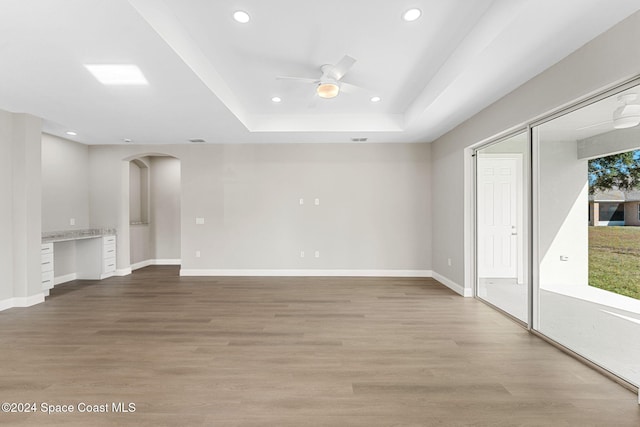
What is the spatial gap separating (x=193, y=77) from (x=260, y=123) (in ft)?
7.59

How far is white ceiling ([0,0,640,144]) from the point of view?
226 centimetres

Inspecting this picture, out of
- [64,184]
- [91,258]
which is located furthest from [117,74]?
[91,258]

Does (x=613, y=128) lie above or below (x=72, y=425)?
above

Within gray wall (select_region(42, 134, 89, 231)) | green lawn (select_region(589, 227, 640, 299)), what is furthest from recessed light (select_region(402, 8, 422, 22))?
gray wall (select_region(42, 134, 89, 231))

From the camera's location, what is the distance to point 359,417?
1.95 m

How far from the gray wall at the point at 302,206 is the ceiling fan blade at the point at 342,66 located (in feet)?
10.1

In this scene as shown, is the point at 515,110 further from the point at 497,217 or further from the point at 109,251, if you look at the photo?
the point at 109,251

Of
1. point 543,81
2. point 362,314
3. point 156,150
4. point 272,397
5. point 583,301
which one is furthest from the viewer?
point 156,150

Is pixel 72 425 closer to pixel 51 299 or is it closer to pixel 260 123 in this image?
pixel 51 299

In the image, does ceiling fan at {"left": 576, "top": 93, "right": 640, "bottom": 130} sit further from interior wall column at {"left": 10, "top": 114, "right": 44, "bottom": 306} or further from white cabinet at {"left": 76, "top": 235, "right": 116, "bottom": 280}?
white cabinet at {"left": 76, "top": 235, "right": 116, "bottom": 280}

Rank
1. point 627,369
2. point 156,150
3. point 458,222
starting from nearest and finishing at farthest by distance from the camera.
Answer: point 627,369
point 458,222
point 156,150

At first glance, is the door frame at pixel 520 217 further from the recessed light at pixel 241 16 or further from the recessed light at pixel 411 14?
the recessed light at pixel 241 16

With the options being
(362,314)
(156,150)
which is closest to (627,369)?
(362,314)

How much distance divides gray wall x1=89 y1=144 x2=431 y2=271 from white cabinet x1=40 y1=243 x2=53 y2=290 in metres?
1.79
